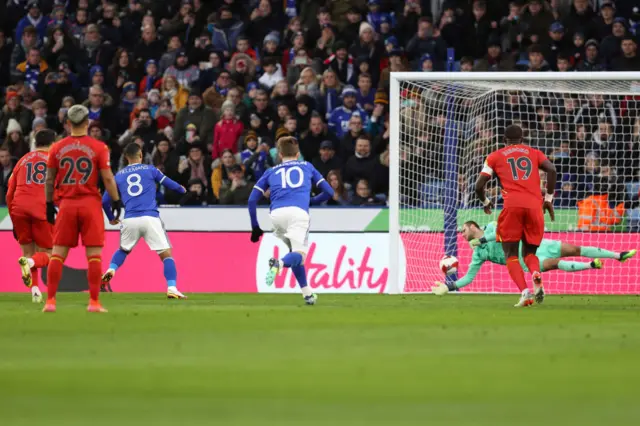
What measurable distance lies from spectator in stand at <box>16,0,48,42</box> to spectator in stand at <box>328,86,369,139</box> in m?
6.87

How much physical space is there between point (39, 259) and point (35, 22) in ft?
36.4

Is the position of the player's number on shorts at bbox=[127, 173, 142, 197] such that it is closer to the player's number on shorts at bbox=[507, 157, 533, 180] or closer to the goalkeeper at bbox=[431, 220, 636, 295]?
the goalkeeper at bbox=[431, 220, 636, 295]

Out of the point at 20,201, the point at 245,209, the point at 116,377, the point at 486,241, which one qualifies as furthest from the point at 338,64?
the point at 116,377

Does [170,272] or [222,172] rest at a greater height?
[222,172]

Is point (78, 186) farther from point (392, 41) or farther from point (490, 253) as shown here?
point (392, 41)

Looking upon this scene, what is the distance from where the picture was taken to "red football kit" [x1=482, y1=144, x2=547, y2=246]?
44.5 feet

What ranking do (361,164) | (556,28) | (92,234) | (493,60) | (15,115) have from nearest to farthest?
(92,234) < (361,164) < (556,28) < (493,60) < (15,115)

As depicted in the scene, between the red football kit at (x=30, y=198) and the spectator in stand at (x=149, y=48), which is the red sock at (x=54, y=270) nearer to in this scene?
the red football kit at (x=30, y=198)

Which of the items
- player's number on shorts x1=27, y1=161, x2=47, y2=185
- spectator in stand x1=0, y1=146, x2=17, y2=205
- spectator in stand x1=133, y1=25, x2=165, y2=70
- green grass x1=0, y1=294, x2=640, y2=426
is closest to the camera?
green grass x1=0, y1=294, x2=640, y2=426

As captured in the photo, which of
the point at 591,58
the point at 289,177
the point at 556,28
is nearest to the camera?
the point at 289,177

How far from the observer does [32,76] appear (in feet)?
A: 79.5

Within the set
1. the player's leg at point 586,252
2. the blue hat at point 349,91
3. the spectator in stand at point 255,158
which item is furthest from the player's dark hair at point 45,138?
the blue hat at point 349,91

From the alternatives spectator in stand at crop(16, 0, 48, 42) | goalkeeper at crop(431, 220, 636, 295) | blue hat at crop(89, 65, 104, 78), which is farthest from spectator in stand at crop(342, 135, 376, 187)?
spectator in stand at crop(16, 0, 48, 42)

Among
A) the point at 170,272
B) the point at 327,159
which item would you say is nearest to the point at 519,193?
the point at 170,272
